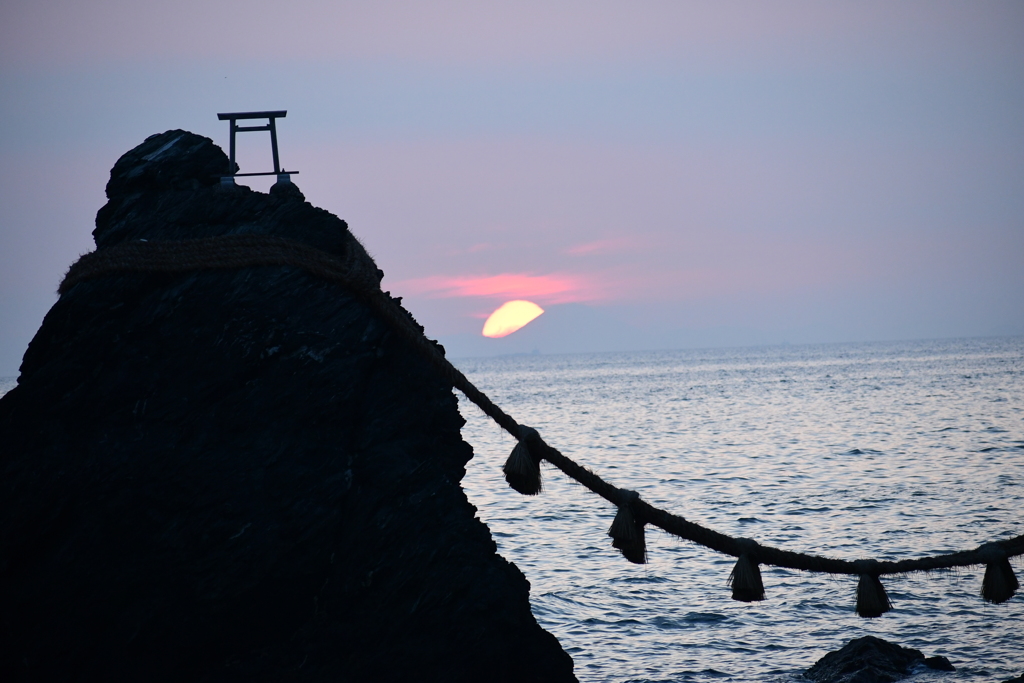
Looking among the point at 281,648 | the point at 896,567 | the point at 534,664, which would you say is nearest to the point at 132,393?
the point at 281,648

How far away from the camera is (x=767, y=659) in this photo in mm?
12188

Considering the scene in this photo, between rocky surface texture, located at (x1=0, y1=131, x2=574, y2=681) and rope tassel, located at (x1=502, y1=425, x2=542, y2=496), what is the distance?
717 mm

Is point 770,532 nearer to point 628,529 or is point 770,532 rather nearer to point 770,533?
point 770,533

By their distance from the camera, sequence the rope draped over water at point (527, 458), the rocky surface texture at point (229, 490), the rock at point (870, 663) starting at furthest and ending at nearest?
1. the rock at point (870, 663)
2. the rope draped over water at point (527, 458)
3. the rocky surface texture at point (229, 490)

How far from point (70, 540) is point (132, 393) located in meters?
1.14

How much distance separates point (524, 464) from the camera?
5992 millimetres

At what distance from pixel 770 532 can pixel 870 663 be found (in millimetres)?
9272

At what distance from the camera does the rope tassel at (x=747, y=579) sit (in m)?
5.59

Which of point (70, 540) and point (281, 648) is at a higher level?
point (70, 540)

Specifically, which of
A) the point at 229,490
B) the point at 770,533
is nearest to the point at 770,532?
the point at 770,533

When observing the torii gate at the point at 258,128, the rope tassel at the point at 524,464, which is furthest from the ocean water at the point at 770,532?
the torii gate at the point at 258,128

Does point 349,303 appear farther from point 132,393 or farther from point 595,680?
point 595,680

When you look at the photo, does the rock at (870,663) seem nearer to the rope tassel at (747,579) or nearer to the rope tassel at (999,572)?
the rope tassel at (999,572)

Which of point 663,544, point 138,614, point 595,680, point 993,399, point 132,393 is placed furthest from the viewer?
point 993,399
